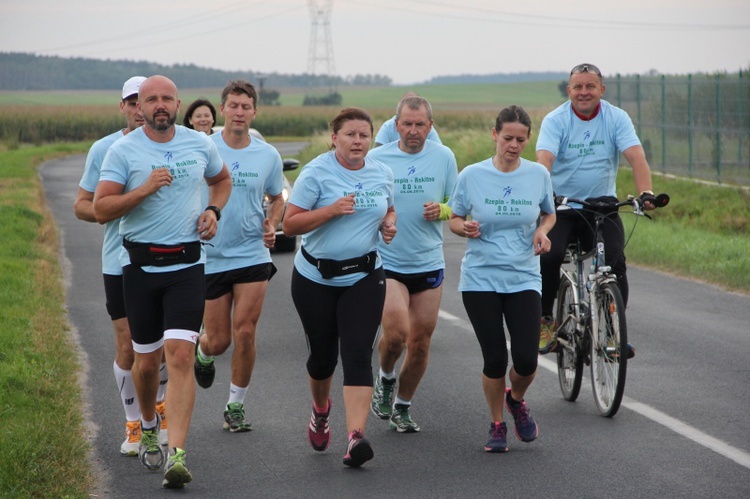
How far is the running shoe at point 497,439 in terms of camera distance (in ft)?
23.2

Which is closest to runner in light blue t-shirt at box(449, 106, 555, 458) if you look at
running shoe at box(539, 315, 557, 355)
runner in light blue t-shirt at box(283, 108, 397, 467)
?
runner in light blue t-shirt at box(283, 108, 397, 467)

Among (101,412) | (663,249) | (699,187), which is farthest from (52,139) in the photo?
(101,412)

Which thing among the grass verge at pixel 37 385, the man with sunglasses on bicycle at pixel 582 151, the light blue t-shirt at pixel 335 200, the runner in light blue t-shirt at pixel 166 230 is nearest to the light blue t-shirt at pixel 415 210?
the light blue t-shirt at pixel 335 200

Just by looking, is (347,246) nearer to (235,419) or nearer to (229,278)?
(229,278)

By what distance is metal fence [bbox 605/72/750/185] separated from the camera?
2331cm

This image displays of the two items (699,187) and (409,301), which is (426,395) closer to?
(409,301)

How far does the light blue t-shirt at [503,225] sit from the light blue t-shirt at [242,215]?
1439mm

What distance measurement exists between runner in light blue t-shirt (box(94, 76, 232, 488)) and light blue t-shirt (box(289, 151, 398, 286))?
23.1 inches

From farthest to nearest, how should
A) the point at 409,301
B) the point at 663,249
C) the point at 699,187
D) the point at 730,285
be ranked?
the point at 699,187, the point at 663,249, the point at 730,285, the point at 409,301

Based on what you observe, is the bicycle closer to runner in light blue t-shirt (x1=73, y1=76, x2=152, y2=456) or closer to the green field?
runner in light blue t-shirt (x1=73, y1=76, x2=152, y2=456)

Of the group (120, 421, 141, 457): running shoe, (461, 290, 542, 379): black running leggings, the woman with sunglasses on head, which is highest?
the woman with sunglasses on head

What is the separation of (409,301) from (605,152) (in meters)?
1.82

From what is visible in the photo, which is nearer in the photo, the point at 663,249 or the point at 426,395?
the point at 426,395

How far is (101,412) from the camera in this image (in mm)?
8266
